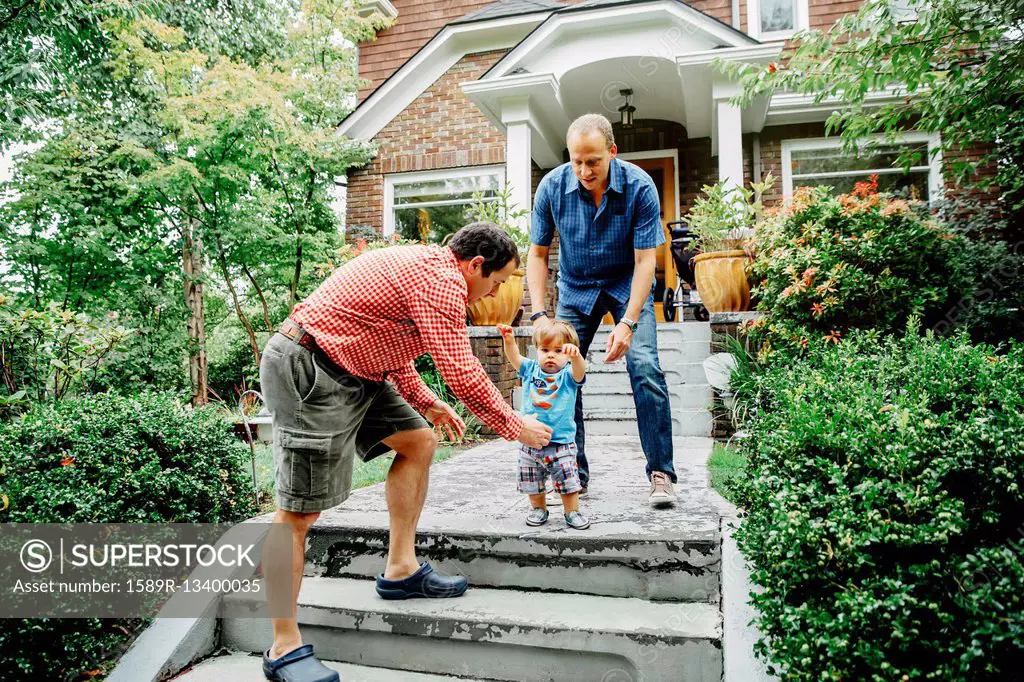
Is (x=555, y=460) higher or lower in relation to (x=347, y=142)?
lower

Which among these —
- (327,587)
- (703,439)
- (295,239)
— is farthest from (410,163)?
(327,587)

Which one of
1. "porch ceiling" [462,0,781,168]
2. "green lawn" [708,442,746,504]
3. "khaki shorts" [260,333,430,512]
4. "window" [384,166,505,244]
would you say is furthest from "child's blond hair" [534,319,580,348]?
"window" [384,166,505,244]

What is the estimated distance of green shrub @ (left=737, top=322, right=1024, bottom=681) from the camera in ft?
4.42

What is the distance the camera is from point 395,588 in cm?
225

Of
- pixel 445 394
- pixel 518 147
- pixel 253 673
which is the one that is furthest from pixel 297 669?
pixel 518 147

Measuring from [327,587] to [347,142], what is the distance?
8730mm

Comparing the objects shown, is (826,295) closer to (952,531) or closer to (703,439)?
(703,439)

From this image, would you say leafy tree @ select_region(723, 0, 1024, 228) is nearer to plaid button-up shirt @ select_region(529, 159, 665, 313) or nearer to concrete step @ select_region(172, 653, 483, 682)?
plaid button-up shirt @ select_region(529, 159, 665, 313)

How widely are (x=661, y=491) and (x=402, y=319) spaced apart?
150cm

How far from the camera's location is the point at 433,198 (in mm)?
9953

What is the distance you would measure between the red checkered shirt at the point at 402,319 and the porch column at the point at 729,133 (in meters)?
5.94

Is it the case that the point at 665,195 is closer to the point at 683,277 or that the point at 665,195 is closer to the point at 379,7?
the point at 683,277

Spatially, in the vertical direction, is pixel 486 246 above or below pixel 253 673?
above

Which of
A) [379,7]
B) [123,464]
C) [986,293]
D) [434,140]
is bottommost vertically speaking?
[123,464]
